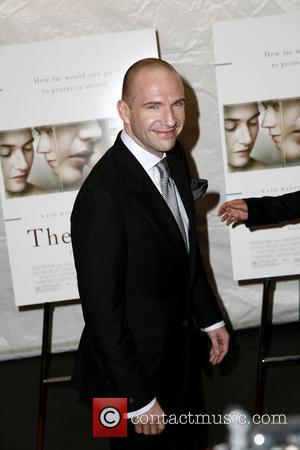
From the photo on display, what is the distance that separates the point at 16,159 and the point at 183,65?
→ 0.97 m

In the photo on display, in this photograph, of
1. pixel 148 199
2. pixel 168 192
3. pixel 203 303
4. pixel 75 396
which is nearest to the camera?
pixel 148 199

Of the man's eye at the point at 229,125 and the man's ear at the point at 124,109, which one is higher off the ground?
the man's ear at the point at 124,109

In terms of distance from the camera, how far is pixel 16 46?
2.66 m

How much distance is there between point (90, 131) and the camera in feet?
9.18

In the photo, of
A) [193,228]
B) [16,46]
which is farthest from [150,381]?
[16,46]

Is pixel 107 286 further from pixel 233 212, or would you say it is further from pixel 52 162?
pixel 52 162

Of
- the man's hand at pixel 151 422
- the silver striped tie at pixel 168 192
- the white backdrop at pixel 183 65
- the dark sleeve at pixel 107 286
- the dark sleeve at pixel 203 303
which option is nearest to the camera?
the dark sleeve at pixel 107 286

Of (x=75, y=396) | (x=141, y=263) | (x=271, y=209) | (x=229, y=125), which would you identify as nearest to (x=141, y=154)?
(x=141, y=263)

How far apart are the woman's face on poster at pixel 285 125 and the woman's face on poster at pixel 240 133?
6cm

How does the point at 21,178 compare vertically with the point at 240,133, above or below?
below

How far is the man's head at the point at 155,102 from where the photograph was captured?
5.55ft

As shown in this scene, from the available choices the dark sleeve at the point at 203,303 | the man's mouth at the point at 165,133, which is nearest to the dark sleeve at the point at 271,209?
the dark sleeve at the point at 203,303

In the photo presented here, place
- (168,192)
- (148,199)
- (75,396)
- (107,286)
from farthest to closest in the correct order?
(75,396), (168,192), (148,199), (107,286)
